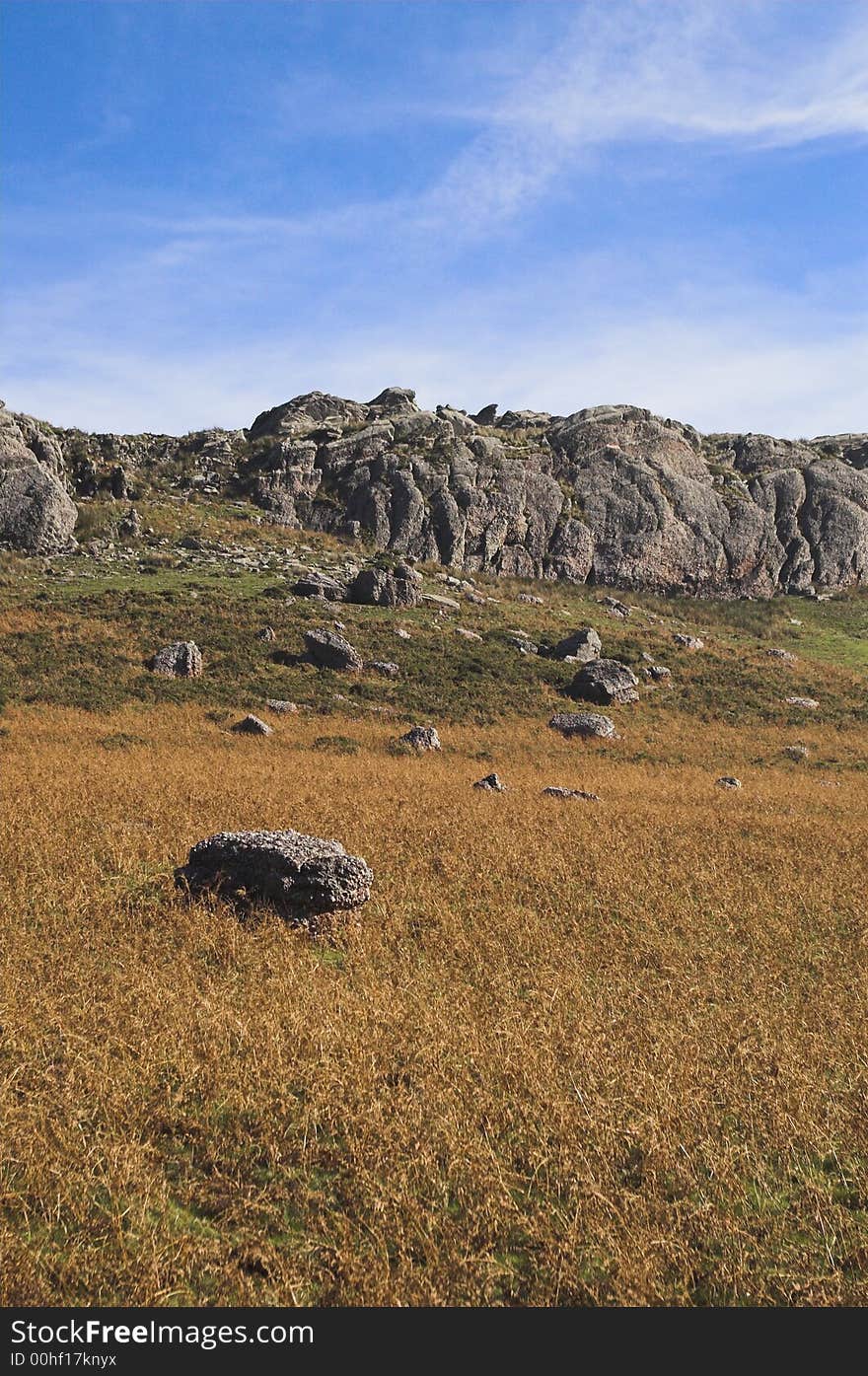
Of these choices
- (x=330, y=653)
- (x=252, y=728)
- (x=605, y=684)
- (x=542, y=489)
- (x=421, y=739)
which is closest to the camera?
(x=252, y=728)

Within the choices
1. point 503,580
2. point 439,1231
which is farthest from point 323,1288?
point 503,580

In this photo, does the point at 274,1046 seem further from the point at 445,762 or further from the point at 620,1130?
the point at 445,762

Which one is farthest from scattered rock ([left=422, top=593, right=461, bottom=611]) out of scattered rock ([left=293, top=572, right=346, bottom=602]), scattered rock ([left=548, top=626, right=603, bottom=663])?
scattered rock ([left=548, top=626, right=603, bottom=663])

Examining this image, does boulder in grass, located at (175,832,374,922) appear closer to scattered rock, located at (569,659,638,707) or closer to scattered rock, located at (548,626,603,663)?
scattered rock, located at (569,659,638,707)

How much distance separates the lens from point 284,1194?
5082mm

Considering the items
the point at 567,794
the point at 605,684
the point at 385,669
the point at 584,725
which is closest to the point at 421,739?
the point at 567,794

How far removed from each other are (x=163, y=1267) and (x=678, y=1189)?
352 cm

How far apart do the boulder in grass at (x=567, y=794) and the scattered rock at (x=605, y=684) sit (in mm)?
16760

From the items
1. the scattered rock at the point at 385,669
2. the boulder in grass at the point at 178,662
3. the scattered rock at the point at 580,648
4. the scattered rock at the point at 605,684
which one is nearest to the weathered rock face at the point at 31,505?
the boulder in grass at the point at 178,662

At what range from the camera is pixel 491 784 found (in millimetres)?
20062

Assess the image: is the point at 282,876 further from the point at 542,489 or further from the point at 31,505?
the point at 542,489

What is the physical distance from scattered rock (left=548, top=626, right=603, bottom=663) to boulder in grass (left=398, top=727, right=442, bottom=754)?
17224 mm

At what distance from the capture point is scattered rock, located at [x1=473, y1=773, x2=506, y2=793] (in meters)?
19.5

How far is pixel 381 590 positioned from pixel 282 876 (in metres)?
37.4
